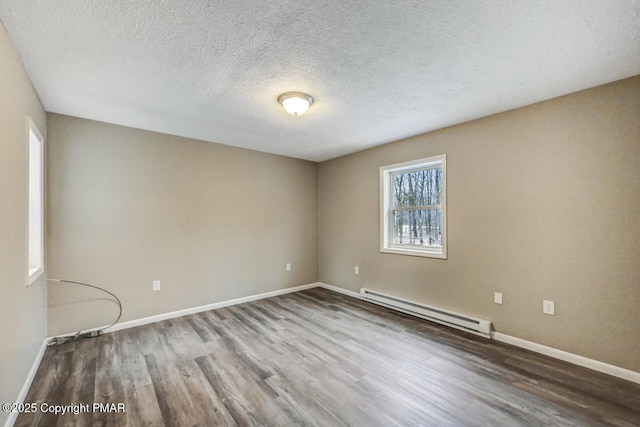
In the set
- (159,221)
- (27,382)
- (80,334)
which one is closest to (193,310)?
(80,334)

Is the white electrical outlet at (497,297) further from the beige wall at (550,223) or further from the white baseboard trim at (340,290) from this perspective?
the white baseboard trim at (340,290)

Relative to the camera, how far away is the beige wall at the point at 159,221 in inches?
114

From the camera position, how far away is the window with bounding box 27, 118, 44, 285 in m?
2.41

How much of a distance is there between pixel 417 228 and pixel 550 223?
1.50 m

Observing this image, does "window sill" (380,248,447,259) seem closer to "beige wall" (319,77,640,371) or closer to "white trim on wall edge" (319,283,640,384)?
"beige wall" (319,77,640,371)

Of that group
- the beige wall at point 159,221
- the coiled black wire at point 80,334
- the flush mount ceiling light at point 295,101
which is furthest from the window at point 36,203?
the flush mount ceiling light at point 295,101

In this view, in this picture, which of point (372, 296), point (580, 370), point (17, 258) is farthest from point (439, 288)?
point (17, 258)

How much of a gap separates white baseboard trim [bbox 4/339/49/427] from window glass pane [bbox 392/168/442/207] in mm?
4155

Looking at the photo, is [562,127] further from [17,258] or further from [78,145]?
[78,145]

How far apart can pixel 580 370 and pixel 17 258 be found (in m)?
4.39

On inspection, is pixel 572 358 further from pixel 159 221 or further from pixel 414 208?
pixel 159 221

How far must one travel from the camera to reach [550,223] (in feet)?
8.31

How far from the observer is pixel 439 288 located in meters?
3.35

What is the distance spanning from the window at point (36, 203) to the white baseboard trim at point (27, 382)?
2.37ft
